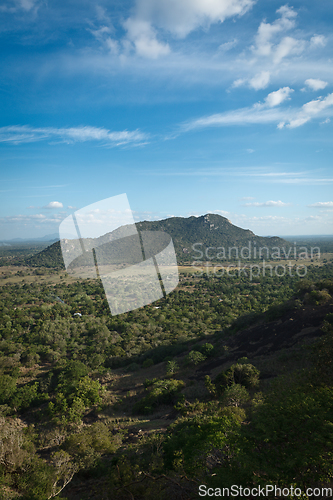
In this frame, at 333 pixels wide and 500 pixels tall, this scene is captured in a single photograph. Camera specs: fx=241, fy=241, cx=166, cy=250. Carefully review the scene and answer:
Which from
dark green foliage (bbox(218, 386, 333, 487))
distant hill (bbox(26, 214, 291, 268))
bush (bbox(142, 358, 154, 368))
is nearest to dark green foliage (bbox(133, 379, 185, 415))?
bush (bbox(142, 358, 154, 368))

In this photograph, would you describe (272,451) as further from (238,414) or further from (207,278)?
(207,278)

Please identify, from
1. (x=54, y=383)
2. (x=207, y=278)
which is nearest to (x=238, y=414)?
(x=54, y=383)

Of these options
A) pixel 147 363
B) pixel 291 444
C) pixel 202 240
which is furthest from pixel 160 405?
pixel 202 240

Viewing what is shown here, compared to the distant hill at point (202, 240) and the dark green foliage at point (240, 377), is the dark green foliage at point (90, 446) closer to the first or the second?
the dark green foliage at point (240, 377)

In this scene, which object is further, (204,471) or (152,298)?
(152,298)

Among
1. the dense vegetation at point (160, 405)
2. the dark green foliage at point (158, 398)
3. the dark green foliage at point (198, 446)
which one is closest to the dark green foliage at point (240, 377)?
the dense vegetation at point (160, 405)
